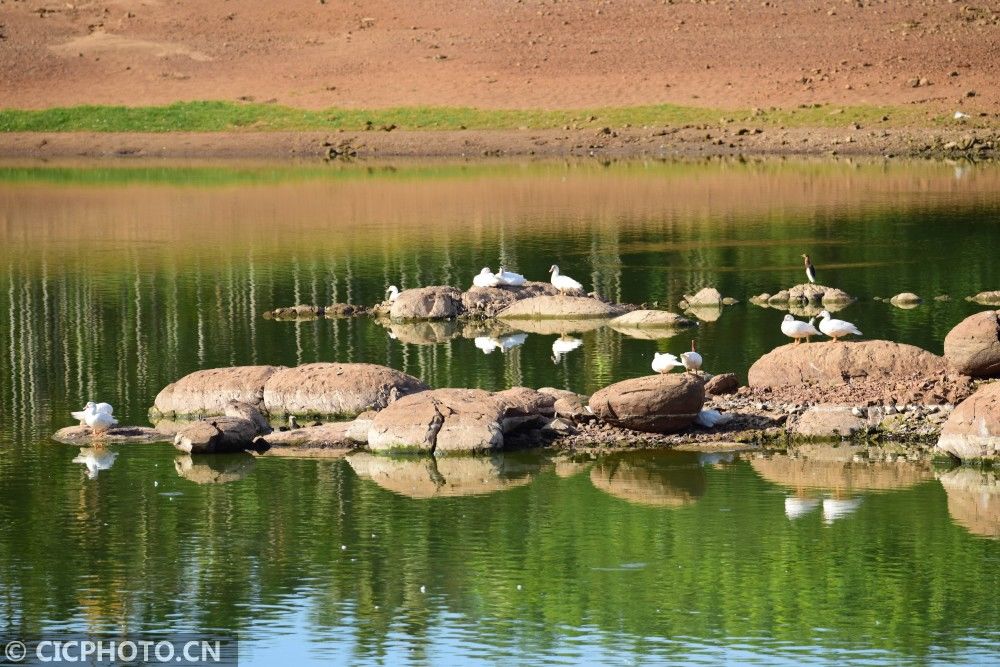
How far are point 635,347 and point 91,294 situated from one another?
530 inches

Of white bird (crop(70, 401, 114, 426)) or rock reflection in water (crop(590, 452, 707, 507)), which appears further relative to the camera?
white bird (crop(70, 401, 114, 426))

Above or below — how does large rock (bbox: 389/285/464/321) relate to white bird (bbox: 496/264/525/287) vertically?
below

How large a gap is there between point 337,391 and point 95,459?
10.7ft

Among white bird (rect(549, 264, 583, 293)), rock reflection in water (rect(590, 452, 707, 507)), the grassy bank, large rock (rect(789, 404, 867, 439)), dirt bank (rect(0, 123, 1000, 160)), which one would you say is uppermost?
the grassy bank

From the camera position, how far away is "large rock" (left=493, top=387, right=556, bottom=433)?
2248 cm

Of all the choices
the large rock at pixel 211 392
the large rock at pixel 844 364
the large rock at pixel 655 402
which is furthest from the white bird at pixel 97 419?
the large rock at pixel 844 364

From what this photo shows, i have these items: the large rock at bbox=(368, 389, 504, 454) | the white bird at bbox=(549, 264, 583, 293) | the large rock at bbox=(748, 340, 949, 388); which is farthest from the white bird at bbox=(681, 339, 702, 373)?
the white bird at bbox=(549, 264, 583, 293)

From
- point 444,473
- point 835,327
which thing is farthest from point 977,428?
point 444,473

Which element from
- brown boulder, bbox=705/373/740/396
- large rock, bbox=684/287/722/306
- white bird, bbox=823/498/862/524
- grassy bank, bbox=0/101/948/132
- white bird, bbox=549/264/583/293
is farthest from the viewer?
grassy bank, bbox=0/101/948/132

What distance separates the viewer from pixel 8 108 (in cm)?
8469

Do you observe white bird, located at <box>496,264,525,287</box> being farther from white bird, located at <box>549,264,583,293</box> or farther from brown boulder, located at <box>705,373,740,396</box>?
brown boulder, located at <box>705,373,740,396</box>

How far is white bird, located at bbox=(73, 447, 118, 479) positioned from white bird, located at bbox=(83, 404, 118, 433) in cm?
36

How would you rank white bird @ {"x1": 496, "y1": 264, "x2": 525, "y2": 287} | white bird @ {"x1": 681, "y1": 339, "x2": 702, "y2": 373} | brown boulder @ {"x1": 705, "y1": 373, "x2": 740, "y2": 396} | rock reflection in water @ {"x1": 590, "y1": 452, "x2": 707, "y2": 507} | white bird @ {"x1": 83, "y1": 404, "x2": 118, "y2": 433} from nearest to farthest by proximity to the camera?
rock reflection in water @ {"x1": 590, "y1": 452, "x2": 707, "y2": 507}
white bird @ {"x1": 83, "y1": 404, "x2": 118, "y2": 433}
brown boulder @ {"x1": 705, "y1": 373, "x2": 740, "y2": 396}
white bird @ {"x1": 681, "y1": 339, "x2": 702, "y2": 373}
white bird @ {"x1": 496, "y1": 264, "x2": 525, "y2": 287}

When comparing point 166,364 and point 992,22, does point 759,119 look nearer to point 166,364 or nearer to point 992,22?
point 992,22
